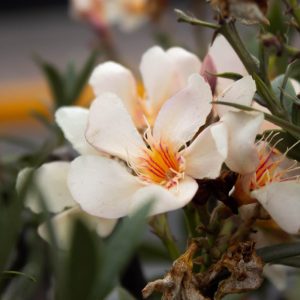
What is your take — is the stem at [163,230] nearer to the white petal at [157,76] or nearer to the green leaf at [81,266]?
the white petal at [157,76]

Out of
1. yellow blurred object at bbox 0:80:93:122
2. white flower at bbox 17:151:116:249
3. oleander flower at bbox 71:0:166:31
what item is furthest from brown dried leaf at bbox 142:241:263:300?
yellow blurred object at bbox 0:80:93:122

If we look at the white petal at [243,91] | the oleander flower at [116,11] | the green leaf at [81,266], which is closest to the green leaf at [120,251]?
the green leaf at [81,266]

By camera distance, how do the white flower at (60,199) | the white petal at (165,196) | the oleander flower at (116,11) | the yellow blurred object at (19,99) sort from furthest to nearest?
the yellow blurred object at (19,99) < the oleander flower at (116,11) < the white flower at (60,199) < the white petal at (165,196)

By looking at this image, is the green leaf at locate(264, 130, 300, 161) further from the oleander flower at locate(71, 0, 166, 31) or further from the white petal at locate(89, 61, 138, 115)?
the oleander flower at locate(71, 0, 166, 31)

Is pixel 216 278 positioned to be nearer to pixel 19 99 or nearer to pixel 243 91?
pixel 243 91

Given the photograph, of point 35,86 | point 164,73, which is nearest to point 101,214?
point 164,73
